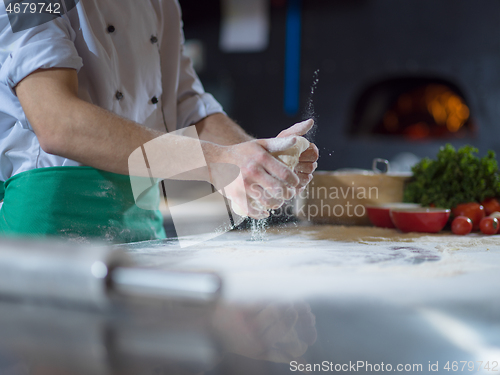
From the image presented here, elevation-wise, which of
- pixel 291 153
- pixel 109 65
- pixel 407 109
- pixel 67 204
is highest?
pixel 109 65

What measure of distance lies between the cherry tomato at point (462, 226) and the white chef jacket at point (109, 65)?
633 mm

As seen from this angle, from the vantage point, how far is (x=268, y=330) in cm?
35

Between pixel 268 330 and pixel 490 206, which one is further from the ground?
pixel 268 330

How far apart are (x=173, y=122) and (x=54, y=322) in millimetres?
752

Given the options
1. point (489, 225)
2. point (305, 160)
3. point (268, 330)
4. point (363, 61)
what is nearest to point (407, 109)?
point (363, 61)

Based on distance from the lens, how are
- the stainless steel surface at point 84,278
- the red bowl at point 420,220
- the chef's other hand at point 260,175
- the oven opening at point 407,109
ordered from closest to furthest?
the stainless steel surface at point 84,278 < the chef's other hand at point 260,175 < the red bowl at point 420,220 < the oven opening at point 407,109

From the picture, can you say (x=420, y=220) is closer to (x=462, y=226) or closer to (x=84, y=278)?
(x=462, y=226)

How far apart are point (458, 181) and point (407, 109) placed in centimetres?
284

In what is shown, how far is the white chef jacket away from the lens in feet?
2.22

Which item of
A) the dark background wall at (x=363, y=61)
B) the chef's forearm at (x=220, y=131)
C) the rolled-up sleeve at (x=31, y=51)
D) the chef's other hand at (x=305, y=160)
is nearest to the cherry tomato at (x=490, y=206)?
the chef's other hand at (x=305, y=160)

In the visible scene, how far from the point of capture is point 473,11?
3.24m

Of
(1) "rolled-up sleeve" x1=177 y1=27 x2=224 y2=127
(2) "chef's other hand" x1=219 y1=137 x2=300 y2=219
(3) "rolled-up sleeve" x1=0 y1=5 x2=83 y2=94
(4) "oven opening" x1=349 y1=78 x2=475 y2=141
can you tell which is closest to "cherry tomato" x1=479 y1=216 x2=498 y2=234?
(2) "chef's other hand" x1=219 y1=137 x2=300 y2=219

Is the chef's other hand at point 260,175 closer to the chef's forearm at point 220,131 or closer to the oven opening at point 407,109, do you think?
the chef's forearm at point 220,131

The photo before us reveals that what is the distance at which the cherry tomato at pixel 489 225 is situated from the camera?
3.08ft
